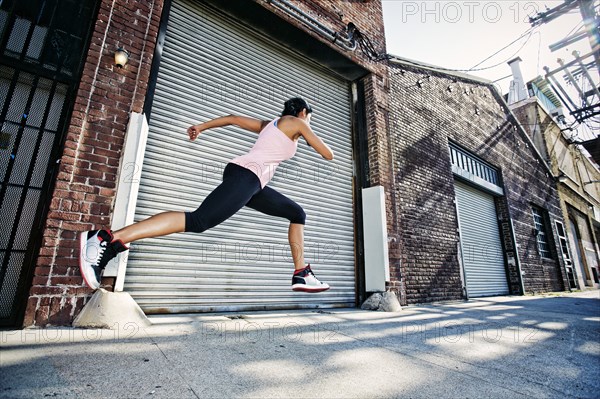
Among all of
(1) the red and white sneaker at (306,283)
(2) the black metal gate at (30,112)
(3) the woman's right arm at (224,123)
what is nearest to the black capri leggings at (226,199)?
(3) the woman's right arm at (224,123)

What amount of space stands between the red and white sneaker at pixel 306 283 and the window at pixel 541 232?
12351mm

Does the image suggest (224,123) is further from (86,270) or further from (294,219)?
(86,270)

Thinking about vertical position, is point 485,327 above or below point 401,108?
below

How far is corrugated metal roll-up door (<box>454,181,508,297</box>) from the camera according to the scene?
310 inches

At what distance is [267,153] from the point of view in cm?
230

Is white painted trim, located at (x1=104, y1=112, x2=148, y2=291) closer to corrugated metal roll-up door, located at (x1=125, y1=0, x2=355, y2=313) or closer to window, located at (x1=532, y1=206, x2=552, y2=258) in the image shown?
corrugated metal roll-up door, located at (x1=125, y1=0, x2=355, y2=313)

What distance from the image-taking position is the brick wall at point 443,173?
250 inches

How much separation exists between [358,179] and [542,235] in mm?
11008

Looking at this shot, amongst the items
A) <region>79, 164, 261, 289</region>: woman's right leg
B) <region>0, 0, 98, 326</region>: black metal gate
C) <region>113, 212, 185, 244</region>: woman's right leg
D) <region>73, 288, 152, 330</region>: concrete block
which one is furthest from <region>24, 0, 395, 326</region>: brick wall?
<region>113, 212, 185, 244</region>: woman's right leg

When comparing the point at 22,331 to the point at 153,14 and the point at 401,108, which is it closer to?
the point at 153,14

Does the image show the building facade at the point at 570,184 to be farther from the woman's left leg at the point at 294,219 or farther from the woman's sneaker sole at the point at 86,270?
the woman's sneaker sole at the point at 86,270

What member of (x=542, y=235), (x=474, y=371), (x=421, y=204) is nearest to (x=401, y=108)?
(x=421, y=204)

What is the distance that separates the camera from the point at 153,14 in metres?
3.61

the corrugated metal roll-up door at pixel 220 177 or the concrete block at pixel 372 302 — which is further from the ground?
the corrugated metal roll-up door at pixel 220 177
